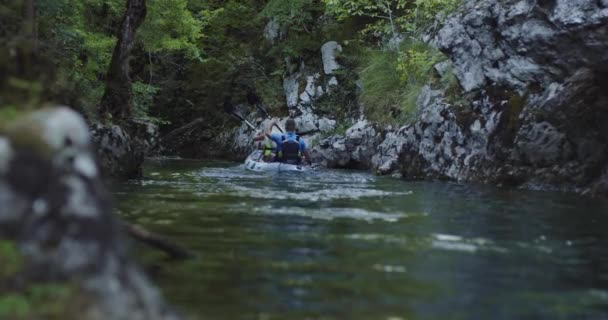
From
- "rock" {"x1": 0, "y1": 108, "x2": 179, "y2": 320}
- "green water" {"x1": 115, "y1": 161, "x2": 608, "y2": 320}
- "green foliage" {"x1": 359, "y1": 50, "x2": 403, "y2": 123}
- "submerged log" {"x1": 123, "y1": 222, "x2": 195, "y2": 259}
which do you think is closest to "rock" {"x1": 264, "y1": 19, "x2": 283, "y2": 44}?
"green foliage" {"x1": 359, "y1": 50, "x2": 403, "y2": 123}

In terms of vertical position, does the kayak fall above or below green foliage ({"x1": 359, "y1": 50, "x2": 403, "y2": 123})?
below

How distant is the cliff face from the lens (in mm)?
12109

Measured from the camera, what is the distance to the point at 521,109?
14.0m

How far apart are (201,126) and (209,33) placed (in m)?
4.03

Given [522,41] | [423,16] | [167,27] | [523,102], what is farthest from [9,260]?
[167,27]

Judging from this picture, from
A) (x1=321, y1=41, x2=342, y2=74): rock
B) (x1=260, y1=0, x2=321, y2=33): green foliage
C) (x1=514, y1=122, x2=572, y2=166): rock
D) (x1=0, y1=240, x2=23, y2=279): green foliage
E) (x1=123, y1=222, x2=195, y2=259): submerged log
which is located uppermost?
(x1=260, y1=0, x2=321, y2=33): green foliage

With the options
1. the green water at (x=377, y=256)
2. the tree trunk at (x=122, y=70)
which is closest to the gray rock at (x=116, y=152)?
the tree trunk at (x=122, y=70)

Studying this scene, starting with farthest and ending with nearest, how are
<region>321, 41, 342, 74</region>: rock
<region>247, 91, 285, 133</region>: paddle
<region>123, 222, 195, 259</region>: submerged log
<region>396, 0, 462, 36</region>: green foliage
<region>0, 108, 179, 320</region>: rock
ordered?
1. <region>247, 91, 285, 133</region>: paddle
2. <region>321, 41, 342, 74</region>: rock
3. <region>396, 0, 462, 36</region>: green foliage
4. <region>123, 222, 195, 259</region>: submerged log
5. <region>0, 108, 179, 320</region>: rock

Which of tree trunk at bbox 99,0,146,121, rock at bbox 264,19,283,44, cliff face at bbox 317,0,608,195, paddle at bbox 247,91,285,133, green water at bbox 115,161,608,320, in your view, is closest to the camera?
green water at bbox 115,161,608,320

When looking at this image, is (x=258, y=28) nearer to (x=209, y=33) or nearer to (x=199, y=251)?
(x=209, y=33)

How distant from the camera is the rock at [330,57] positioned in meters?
25.6

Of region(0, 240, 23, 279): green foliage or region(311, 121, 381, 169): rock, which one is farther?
region(311, 121, 381, 169): rock

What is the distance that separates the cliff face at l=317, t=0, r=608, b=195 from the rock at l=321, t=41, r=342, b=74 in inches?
354

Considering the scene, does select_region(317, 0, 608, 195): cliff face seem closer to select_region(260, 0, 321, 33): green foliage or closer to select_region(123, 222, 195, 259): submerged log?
select_region(123, 222, 195, 259): submerged log
